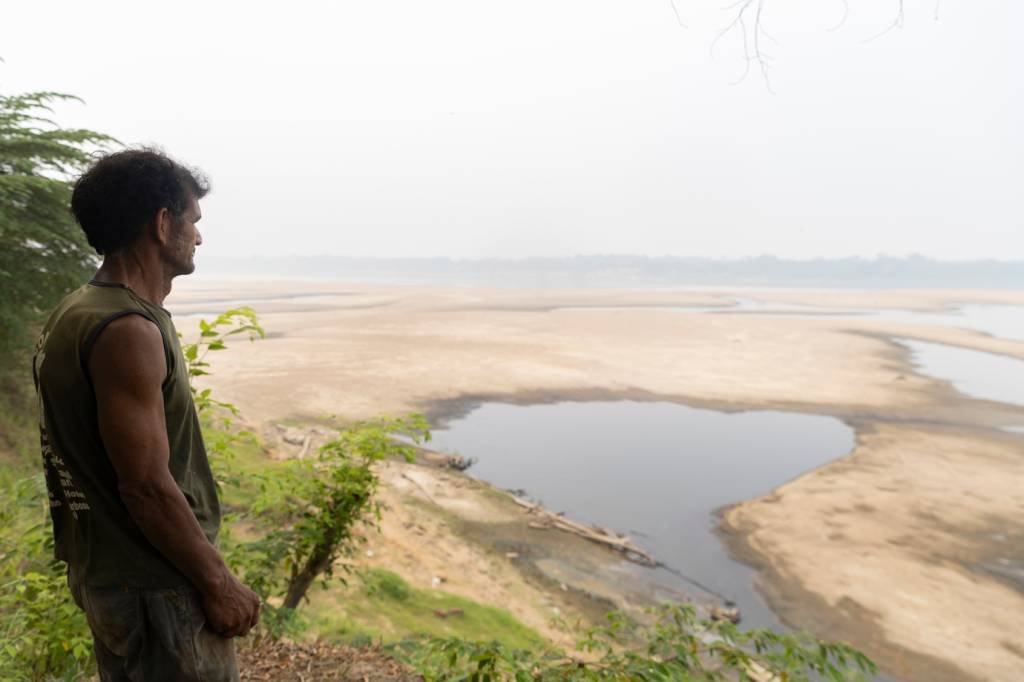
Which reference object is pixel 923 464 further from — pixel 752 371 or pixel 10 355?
pixel 10 355

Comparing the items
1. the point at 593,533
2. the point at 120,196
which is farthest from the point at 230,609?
the point at 593,533

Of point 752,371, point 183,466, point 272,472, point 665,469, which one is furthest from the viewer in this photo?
point 752,371

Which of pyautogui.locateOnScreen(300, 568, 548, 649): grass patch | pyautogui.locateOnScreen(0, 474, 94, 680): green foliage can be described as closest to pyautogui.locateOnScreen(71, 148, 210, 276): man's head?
pyautogui.locateOnScreen(0, 474, 94, 680): green foliage

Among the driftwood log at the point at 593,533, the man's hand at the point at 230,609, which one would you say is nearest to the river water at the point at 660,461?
the driftwood log at the point at 593,533

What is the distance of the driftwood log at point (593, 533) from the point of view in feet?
43.5

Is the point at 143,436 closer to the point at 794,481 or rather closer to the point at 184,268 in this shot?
the point at 184,268

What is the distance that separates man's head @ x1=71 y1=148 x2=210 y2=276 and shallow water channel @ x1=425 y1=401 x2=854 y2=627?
12.1 metres

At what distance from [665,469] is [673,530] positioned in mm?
4722

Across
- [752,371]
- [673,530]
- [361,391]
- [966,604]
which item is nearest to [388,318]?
[361,391]

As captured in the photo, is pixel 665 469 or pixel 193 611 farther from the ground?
pixel 193 611

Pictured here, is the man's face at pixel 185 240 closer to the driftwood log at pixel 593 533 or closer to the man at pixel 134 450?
the man at pixel 134 450

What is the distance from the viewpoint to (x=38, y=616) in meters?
3.46

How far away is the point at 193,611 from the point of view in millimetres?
1902

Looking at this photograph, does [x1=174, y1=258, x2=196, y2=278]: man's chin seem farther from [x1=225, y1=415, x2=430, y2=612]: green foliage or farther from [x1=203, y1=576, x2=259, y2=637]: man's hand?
[x1=225, y1=415, x2=430, y2=612]: green foliage
